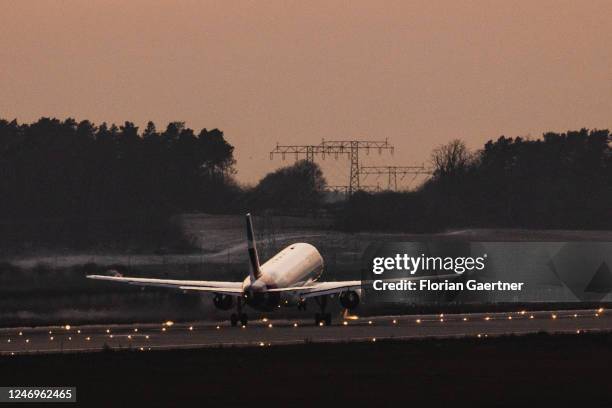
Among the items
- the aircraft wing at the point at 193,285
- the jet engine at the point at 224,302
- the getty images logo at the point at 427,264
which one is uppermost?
Answer: the getty images logo at the point at 427,264

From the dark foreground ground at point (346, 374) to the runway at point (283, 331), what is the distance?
180 inches

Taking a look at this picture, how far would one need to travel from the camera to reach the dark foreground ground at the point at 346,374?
149 ft


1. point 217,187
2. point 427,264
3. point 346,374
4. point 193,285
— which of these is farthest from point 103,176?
point 346,374

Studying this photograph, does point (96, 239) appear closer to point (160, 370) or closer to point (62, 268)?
point (62, 268)

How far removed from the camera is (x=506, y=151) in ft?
631

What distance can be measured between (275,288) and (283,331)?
610 cm

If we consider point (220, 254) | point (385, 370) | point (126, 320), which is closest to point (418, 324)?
point (126, 320)

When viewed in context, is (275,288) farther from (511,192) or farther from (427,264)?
(511,192)

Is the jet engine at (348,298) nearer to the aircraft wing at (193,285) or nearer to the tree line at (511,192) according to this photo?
the aircraft wing at (193,285)

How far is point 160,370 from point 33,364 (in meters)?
4.95

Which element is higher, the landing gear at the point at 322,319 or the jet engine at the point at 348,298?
the jet engine at the point at 348,298

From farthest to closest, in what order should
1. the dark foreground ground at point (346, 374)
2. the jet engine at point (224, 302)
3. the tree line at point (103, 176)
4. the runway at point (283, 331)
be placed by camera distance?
the tree line at point (103, 176) < the jet engine at point (224, 302) < the runway at point (283, 331) < the dark foreground ground at point (346, 374)

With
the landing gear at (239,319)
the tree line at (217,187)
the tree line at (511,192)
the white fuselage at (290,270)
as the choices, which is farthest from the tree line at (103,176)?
the landing gear at (239,319)

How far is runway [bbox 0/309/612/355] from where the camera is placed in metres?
67.1
